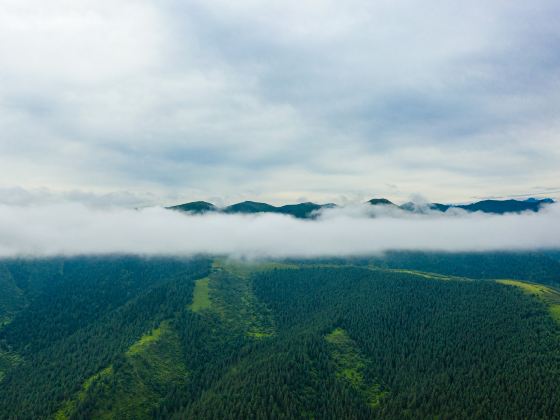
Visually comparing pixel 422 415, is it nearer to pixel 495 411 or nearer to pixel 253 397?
pixel 495 411

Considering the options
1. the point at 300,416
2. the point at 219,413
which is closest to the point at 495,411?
the point at 300,416

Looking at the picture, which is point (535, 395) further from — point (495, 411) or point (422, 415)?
point (422, 415)

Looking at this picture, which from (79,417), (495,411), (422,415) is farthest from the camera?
(79,417)

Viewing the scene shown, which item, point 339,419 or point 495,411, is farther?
point 339,419

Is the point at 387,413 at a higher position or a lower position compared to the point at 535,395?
lower

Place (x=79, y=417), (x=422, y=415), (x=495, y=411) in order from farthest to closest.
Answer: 1. (x=79, y=417)
2. (x=422, y=415)
3. (x=495, y=411)

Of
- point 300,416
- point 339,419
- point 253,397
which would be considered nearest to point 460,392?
point 339,419

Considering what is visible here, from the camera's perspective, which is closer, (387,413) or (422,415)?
(422,415)

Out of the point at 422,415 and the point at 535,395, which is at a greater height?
the point at 535,395
